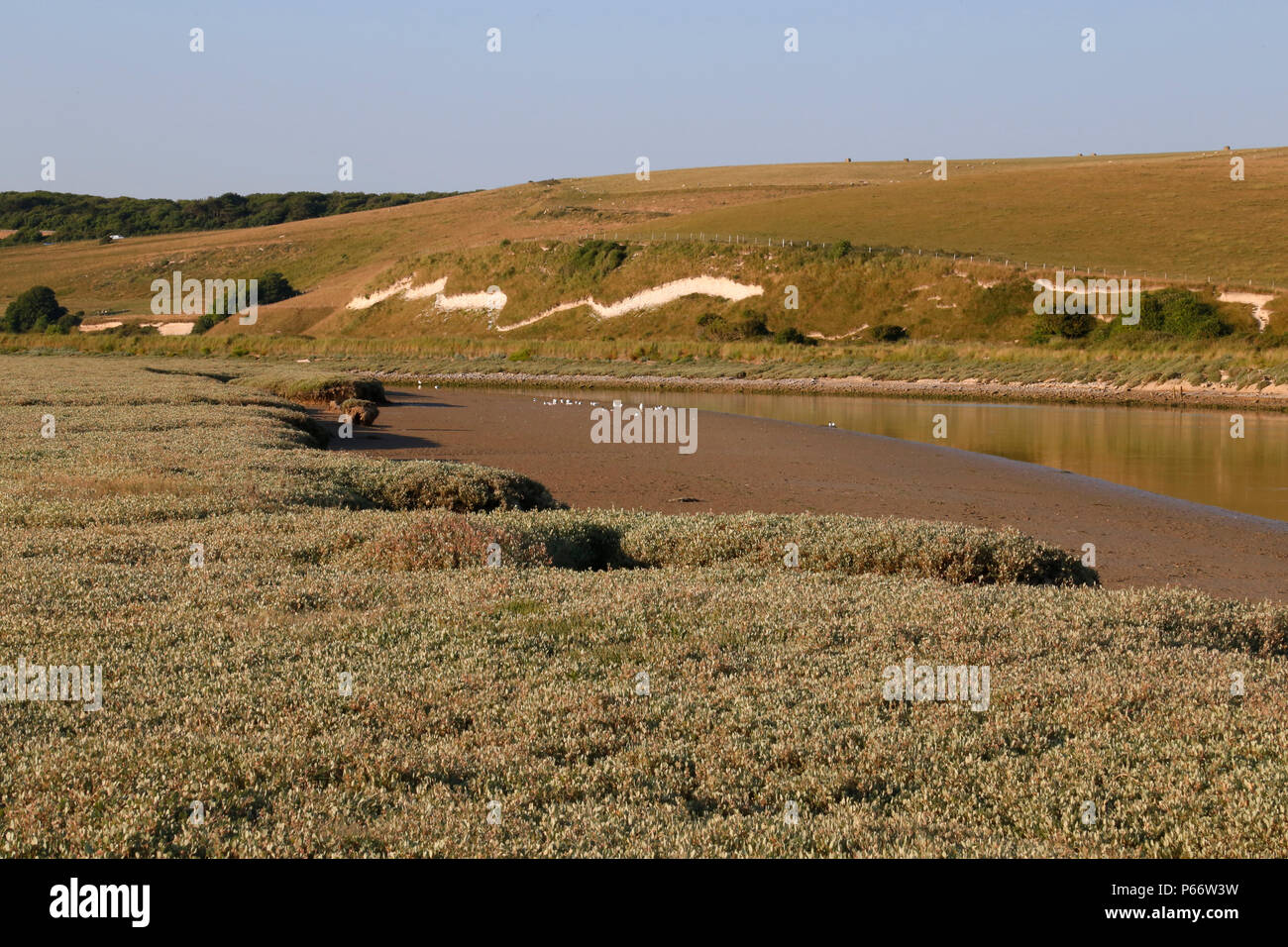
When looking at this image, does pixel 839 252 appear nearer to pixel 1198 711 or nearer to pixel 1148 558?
pixel 1148 558

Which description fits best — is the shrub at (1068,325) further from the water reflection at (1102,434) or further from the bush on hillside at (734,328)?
the water reflection at (1102,434)

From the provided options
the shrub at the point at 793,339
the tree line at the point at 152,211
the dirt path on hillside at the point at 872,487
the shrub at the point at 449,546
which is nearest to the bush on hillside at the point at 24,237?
the tree line at the point at 152,211

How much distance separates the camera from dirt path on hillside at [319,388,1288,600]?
15.3 m

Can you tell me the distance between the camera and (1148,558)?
49.4 feet

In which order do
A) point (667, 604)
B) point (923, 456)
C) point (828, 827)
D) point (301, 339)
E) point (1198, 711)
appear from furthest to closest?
point (301, 339), point (923, 456), point (667, 604), point (1198, 711), point (828, 827)

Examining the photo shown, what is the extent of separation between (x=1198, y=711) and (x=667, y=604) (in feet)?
12.4

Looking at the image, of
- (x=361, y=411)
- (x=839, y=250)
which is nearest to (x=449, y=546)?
(x=361, y=411)

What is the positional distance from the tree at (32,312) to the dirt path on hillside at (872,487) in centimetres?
9307

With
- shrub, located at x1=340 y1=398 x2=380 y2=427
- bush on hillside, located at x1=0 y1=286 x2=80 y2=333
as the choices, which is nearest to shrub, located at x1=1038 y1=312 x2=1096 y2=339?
shrub, located at x1=340 y1=398 x2=380 y2=427

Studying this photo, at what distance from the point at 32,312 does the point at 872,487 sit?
112467 mm

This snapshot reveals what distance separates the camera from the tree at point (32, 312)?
11088 centimetres

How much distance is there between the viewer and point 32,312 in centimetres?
11275

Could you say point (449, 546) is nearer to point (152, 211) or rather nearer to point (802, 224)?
point (802, 224)
